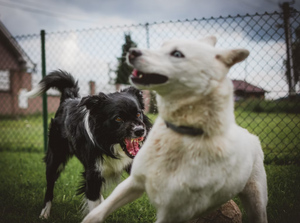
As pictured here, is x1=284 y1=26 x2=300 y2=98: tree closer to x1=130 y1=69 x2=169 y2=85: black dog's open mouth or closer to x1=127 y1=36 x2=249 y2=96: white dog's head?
x1=127 y1=36 x2=249 y2=96: white dog's head

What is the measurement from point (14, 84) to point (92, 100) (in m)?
12.6

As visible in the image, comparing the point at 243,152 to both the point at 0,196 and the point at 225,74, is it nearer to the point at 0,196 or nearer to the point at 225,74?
the point at 225,74

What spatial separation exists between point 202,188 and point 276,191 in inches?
87.0

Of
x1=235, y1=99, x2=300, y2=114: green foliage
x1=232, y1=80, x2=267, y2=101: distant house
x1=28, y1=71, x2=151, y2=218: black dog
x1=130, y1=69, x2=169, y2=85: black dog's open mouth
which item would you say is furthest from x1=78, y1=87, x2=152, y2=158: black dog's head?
x1=235, y1=99, x2=300, y2=114: green foliage

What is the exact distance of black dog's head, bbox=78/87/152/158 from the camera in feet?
9.44

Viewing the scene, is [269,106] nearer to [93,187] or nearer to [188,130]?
[93,187]

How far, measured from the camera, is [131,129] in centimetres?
285

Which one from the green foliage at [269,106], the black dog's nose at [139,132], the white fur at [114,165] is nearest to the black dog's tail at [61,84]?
the white fur at [114,165]

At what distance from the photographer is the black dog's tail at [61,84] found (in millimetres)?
3691

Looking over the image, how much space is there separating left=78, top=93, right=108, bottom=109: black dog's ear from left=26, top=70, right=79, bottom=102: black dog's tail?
2.87 feet

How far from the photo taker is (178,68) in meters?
1.57

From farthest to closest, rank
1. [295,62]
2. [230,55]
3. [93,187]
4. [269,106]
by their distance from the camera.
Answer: [269,106] < [295,62] < [93,187] < [230,55]

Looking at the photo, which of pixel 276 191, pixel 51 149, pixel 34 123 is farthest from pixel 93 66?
pixel 34 123

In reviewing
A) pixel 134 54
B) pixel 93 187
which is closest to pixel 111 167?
pixel 93 187
